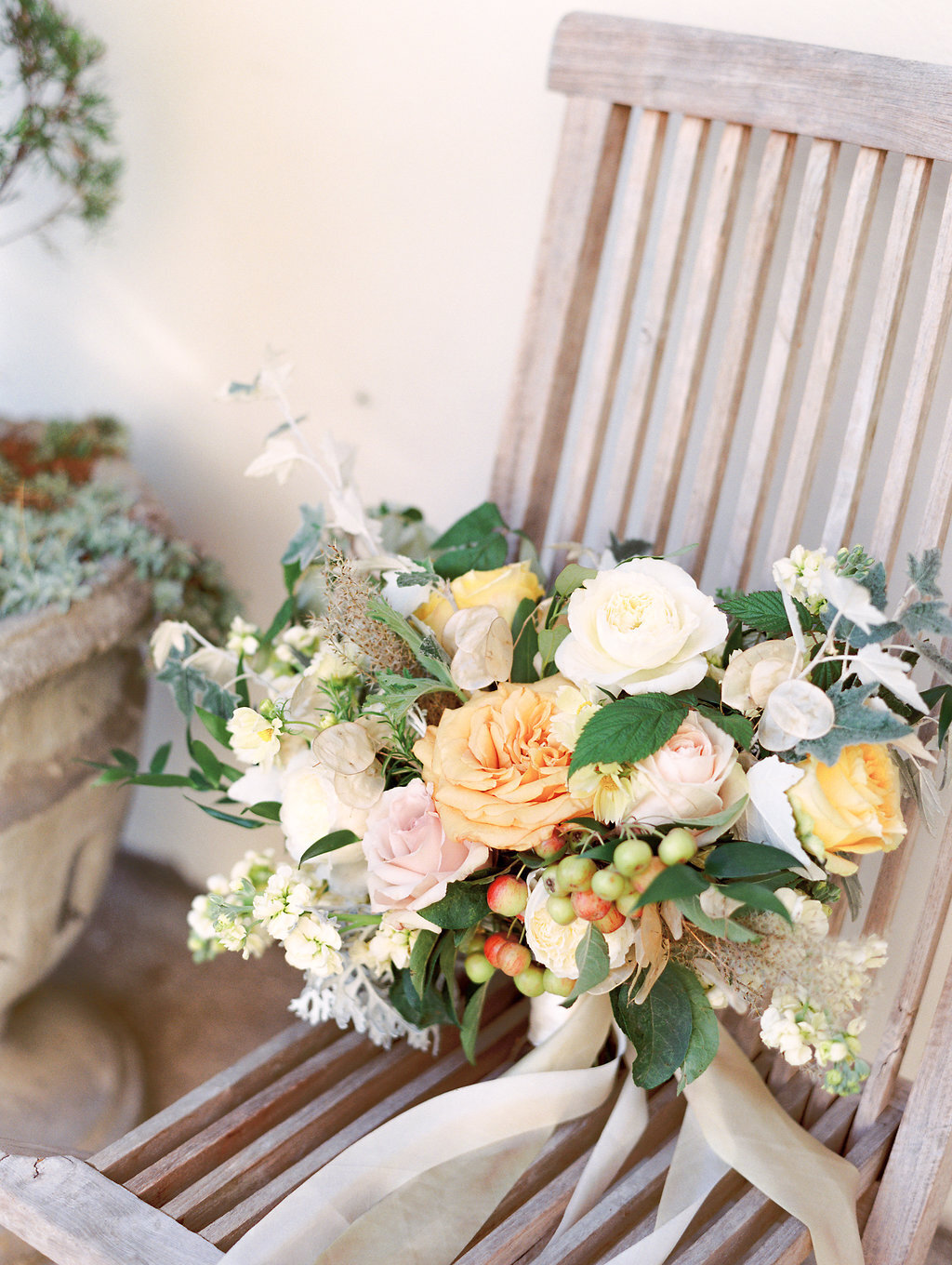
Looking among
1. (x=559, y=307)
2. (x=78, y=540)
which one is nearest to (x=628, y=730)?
(x=559, y=307)

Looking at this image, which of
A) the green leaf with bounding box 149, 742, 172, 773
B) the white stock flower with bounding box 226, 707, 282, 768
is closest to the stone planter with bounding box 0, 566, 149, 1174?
the green leaf with bounding box 149, 742, 172, 773

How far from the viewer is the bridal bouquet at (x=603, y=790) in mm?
566

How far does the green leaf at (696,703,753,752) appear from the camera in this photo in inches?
23.6

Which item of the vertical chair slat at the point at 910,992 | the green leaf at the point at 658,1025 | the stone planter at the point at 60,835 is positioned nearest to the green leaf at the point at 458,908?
the green leaf at the point at 658,1025

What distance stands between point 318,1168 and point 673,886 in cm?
37

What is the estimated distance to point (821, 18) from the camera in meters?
0.84

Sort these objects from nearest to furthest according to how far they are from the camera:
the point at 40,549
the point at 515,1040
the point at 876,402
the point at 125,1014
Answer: the point at 876,402
the point at 515,1040
the point at 40,549
the point at 125,1014

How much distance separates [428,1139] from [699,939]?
9.6 inches

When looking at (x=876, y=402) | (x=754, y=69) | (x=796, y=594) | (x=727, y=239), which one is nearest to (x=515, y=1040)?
(x=796, y=594)

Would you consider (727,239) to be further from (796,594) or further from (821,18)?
(796,594)

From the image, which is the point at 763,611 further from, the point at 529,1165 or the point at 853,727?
the point at 529,1165

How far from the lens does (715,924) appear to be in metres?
0.56

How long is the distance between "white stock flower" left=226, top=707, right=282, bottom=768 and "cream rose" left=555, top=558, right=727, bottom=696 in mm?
219

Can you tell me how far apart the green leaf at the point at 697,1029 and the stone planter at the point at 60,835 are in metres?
0.67
